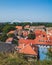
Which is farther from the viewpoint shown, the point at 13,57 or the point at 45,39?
the point at 45,39

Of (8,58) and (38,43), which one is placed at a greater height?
(8,58)

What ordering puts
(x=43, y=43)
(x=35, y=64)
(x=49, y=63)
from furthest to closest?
(x=43, y=43)
(x=49, y=63)
(x=35, y=64)

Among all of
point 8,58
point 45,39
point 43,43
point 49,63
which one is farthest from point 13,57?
point 45,39

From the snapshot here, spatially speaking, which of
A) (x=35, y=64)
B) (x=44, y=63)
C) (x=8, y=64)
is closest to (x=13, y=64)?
(x=8, y=64)

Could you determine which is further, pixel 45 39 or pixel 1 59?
pixel 45 39

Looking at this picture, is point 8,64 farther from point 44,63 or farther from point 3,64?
point 44,63

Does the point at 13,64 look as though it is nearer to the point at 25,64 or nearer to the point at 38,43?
the point at 25,64

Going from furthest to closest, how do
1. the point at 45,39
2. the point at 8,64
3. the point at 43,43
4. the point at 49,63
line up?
the point at 45,39 → the point at 43,43 → the point at 49,63 → the point at 8,64

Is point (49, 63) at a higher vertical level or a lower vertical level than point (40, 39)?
higher

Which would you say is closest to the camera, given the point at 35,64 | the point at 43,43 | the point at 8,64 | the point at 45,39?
the point at 8,64

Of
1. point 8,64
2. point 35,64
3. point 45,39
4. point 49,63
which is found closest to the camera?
point 8,64
